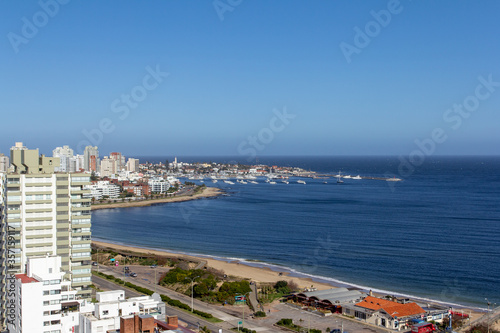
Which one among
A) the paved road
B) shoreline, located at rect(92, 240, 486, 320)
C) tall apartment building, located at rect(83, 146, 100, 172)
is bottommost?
shoreline, located at rect(92, 240, 486, 320)

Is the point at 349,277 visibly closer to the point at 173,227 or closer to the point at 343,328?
the point at 343,328

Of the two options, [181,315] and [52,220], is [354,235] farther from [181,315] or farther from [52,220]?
[52,220]

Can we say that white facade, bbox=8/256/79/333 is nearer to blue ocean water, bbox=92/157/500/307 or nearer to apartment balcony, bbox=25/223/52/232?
apartment balcony, bbox=25/223/52/232


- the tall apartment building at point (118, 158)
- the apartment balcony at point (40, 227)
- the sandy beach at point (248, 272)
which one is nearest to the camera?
the apartment balcony at point (40, 227)

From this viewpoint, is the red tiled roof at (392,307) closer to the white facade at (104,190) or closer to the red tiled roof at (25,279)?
the red tiled roof at (25,279)

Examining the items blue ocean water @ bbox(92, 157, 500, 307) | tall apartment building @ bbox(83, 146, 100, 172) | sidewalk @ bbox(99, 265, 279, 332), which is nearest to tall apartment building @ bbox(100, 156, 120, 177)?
tall apartment building @ bbox(83, 146, 100, 172)

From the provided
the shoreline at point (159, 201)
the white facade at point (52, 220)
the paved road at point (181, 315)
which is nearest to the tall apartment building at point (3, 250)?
the white facade at point (52, 220)

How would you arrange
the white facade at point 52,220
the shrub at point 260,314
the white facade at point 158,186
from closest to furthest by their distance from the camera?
1. the white facade at point 52,220
2. the shrub at point 260,314
3. the white facade at point 158,186

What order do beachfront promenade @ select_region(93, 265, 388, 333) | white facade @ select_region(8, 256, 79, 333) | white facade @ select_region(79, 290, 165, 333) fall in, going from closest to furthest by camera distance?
white facade @ select_region(79, 290, 165, 333), white facade @ select_region(8, 256, 79, 333), beachfront promenade @ select_region(93, 265, 388, 333)
